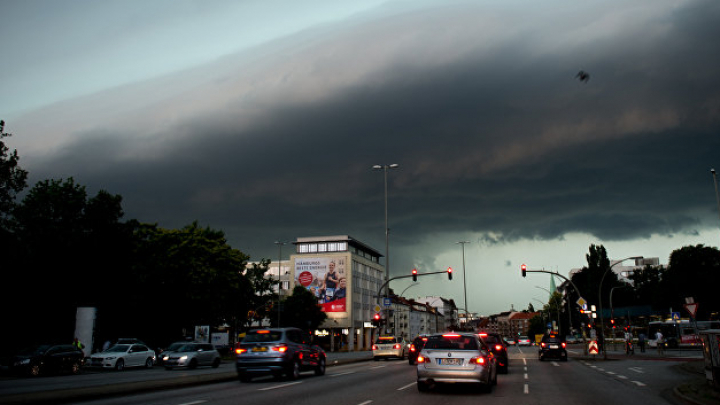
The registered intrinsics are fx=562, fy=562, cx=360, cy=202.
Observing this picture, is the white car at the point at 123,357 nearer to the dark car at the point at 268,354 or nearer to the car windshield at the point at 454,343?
the dark car at the point at 268,354

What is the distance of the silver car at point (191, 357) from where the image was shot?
3022 cm

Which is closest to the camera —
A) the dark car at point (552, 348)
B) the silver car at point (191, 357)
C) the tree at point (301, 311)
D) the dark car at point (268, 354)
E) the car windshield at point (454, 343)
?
the car windshield at point (454, 343)

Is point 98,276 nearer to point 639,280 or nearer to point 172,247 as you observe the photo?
point 172,247

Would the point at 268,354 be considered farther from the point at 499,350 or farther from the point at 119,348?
the point at 119,348

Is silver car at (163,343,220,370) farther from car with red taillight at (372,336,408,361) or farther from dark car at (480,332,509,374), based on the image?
dark car at (480,332,509,374)

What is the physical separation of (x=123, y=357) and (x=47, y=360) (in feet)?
16.4

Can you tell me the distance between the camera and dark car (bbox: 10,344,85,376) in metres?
26.2

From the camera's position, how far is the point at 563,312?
13662 centimetres

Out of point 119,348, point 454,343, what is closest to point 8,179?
point 119,348

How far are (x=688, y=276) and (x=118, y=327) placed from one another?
72.8 m

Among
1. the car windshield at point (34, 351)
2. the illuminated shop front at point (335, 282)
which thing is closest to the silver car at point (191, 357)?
the car windshield at point (34, 351)

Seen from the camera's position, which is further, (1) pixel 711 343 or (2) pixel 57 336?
(2) pixel 57 336

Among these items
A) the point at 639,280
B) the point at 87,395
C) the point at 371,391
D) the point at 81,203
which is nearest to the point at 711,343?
the point at 371,391

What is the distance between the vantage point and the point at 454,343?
14.2m
